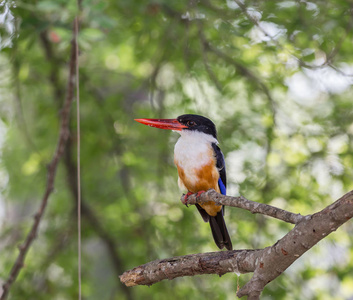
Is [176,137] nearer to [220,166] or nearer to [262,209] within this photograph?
[220,166]

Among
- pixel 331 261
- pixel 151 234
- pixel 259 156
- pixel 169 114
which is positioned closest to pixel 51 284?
pixel 151 234

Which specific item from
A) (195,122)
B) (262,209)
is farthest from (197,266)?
(195,122)

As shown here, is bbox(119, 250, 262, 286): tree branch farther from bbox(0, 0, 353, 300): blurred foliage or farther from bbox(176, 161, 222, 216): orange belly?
bbox(0, 0, 353, 300): blurred foliage

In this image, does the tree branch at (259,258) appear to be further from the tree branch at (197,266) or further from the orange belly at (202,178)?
the orange belly at (202,178)

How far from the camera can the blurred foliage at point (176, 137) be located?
350 centimetres

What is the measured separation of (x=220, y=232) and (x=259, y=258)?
3.32 feet

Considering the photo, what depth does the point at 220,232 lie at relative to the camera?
8.54 feet

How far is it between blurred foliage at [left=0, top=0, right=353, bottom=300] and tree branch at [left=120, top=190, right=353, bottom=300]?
1.62 m

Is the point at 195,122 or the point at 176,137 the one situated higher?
the point at 195,122

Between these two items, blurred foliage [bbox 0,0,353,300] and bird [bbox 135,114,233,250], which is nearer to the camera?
bird [bbox 135,114,233,250]

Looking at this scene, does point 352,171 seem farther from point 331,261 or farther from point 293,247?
point 293,247

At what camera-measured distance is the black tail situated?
2.54 m

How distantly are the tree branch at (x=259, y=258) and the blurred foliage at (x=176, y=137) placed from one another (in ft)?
5.31

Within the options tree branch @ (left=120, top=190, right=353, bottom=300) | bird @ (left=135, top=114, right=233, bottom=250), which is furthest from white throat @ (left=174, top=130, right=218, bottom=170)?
tree branch @ (left=120, top=190, right=353, bottom=300)
